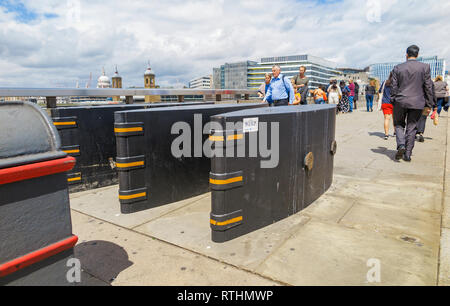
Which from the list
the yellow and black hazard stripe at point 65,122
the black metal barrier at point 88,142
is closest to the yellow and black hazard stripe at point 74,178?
the black metal barrier at point 88,142

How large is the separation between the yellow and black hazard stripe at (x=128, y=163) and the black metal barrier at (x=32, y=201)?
2318 mm

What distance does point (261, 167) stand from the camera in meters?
3.81

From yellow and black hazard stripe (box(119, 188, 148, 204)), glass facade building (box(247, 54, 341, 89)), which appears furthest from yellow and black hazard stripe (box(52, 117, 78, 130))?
glass facade building (box(247, 54, 341, 89))

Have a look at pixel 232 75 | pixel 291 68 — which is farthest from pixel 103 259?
pixel 232 75

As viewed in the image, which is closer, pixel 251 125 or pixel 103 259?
pixel 103 259

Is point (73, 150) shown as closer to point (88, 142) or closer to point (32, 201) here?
point (88, 142)

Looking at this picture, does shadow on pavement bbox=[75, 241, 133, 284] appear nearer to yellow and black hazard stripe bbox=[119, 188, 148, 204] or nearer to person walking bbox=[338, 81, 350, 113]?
yellow and black hazard stripe bbox=[119, 188, 148, 204]

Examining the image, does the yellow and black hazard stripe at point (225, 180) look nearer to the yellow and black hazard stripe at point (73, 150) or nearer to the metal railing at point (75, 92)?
the yellow and black hazard stripe at point (73, 150)

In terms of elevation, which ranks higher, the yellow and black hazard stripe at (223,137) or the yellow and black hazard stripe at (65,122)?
the yellow and black hazard stripe at (65,122)

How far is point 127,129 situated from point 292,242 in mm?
2582

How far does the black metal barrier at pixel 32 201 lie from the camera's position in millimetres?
1854

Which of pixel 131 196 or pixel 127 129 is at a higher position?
pixel 127 129
